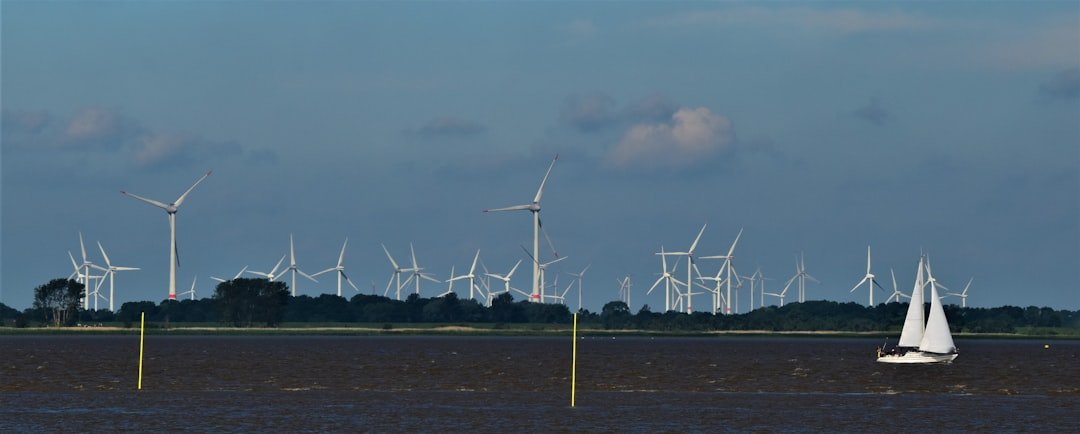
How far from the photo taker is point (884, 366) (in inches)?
6250

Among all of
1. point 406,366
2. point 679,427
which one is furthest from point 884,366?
point 679,427

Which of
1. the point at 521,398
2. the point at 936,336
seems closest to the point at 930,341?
the point at 936,336

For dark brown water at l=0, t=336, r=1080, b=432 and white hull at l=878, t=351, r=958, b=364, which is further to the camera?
white hull at l=878, t=351, r=958, b=364

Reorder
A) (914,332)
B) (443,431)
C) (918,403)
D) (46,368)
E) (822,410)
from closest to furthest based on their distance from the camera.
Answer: (443,431) → (822,410) → (918,403) → (46,368) → (914,332)

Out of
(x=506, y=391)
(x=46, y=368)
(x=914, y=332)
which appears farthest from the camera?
(x=914, y=332)

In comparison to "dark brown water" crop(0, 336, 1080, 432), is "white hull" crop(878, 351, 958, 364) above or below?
above

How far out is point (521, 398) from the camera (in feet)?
322

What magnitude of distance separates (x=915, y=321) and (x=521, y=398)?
238 ft

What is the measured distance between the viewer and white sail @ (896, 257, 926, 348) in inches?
6255

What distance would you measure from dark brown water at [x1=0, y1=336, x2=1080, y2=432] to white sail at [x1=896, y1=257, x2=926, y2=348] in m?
3.84

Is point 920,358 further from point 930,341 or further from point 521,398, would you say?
point 521,398

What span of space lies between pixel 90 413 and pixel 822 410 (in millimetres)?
38618

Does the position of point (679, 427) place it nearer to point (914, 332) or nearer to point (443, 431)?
point (443, 431)

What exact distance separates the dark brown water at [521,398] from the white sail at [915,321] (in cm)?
384
